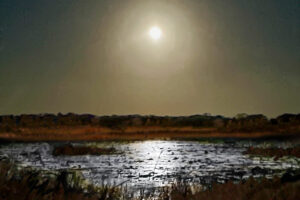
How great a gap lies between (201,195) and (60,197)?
4.47m

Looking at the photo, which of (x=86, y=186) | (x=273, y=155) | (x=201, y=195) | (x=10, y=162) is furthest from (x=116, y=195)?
(x=273, y=155)

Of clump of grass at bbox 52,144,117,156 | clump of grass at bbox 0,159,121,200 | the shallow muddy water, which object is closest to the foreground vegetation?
clump of grass at bbox 0,159,121,200

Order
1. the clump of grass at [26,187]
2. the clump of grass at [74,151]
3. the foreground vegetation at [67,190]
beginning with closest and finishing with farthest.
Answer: the clump of grass at [26,187]
the foreground vegetation at [67,190]
the clump of grass at [74,151]

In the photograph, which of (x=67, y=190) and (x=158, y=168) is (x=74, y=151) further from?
(x=67, y=190)

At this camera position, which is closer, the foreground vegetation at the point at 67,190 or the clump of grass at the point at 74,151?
the foreground vegetation at the point at 67,190

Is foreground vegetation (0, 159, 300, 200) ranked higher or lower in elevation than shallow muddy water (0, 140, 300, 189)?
higher

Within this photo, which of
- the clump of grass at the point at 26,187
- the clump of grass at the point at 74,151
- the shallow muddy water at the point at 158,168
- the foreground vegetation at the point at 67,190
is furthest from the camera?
the clump of grass at the point at 74,151

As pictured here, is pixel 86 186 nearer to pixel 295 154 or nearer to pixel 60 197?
pixel 60 197

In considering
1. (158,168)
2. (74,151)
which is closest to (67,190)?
(158,168)

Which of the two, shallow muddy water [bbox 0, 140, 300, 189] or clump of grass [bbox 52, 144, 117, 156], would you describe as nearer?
shallow muddy water [bbox 0, 140, 300, 189]

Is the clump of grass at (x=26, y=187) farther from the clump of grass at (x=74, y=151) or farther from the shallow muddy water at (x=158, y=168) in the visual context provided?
the clump of grass at (x=74, y=151)

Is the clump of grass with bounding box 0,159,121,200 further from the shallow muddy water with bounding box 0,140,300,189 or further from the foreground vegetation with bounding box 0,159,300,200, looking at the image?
the shallow muddy water with bounding box 0,140,300,189

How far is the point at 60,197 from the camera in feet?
34.0

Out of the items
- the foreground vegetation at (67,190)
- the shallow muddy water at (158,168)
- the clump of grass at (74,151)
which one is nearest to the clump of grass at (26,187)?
the foreground vegetation at (67,190)
